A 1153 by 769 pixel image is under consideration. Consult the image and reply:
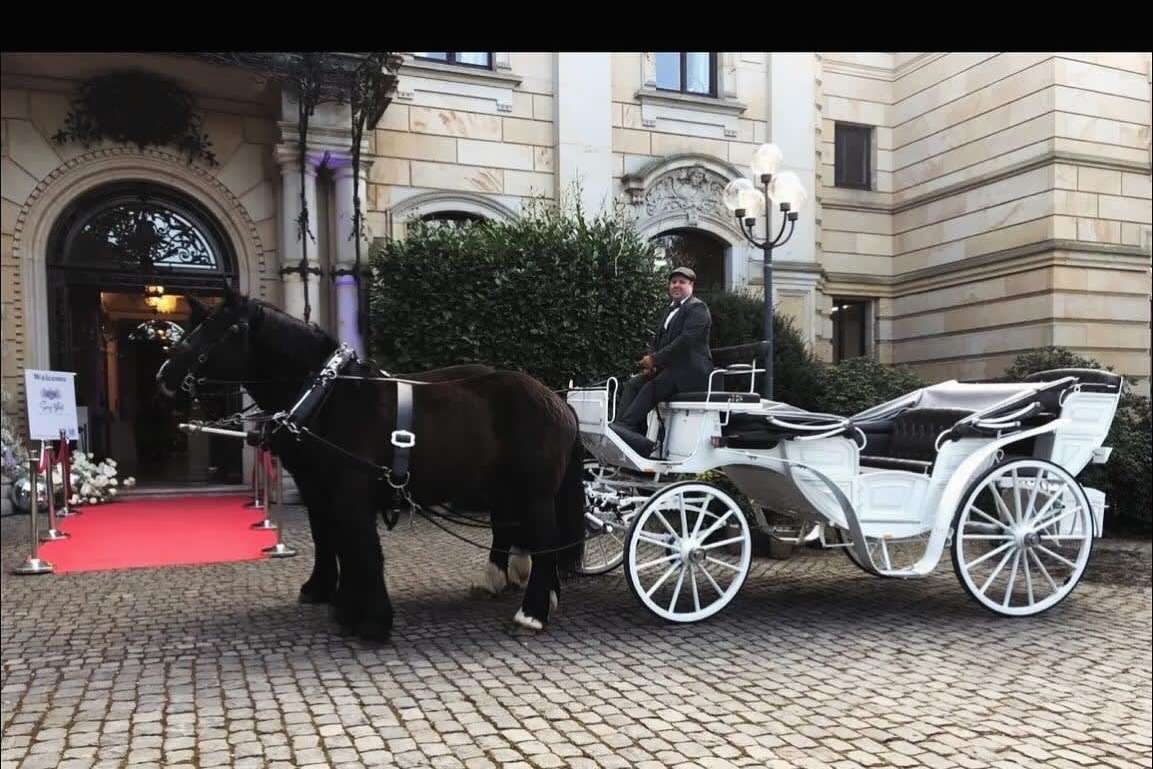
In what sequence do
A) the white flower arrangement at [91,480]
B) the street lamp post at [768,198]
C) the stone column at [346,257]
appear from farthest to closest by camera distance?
the stone column at [346,257]
the street lamp post at [768,198]
the white flower arrangement at [91,480]

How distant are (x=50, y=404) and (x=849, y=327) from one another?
14.5 meters

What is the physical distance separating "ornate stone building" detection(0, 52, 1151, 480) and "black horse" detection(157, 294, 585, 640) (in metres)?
2.69

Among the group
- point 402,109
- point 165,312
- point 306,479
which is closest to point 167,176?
point 402,109

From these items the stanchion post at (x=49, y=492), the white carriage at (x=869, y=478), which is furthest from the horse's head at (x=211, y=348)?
the stanchion post at (x=49, y=492)

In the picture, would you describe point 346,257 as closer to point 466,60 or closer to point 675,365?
point 466,60

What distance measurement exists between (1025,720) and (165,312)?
536cm

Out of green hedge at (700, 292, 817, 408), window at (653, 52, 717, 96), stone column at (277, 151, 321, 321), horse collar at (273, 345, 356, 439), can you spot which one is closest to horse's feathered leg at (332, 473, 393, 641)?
horse collar at (273, 345, 356, 439)

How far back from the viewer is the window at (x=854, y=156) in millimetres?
16484

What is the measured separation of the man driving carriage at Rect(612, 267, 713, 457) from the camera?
17.5 ft

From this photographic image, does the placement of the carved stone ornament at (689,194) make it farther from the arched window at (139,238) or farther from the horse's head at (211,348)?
the horse's head at (211,348)

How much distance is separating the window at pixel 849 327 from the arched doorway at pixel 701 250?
12.7 ft

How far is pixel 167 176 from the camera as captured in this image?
34.3 feet

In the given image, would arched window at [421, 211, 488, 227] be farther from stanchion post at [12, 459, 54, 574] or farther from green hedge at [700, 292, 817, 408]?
stanchion post at [12, 459, 54, 574]
